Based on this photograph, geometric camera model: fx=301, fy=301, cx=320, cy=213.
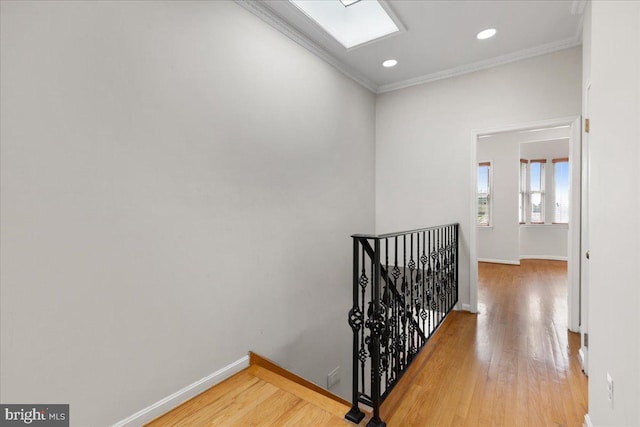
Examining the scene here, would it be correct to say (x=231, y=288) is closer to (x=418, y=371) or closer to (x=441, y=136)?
(x=418, y=371)

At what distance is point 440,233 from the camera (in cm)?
325

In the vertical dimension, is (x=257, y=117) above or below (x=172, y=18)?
below

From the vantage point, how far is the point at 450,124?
147 inches

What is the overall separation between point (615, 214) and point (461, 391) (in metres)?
1.48

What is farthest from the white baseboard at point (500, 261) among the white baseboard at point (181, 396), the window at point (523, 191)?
the white baseboard at point (181, 396)

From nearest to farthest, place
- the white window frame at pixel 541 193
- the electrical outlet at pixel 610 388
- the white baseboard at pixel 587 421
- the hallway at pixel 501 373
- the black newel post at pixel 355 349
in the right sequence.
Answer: the electrical outlet at pixel 610 388 → the white baseboard at pixel 587 421 → the black newel post at pixel 355 349 → the hallway at pixel 501 373 → the white window frame at pixel 541 193

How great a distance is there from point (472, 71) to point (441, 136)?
0.80m

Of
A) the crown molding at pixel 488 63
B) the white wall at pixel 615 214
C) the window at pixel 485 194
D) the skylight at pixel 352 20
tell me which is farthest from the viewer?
the window at pixel 485 194

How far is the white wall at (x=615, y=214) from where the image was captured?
3.43ft

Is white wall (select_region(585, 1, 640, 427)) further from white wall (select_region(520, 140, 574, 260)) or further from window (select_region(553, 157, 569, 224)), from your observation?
window (select_region(553, 157, 569, 224))

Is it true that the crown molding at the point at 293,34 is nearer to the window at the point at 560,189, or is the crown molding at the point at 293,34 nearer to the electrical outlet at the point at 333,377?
the electrical outlet at the point at 333,377

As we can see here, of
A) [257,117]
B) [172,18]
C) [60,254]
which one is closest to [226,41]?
[172,18]

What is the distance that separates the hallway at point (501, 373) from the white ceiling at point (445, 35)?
2.89 metres

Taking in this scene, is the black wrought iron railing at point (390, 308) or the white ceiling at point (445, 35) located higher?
the white ceiling at point (445, 35)
